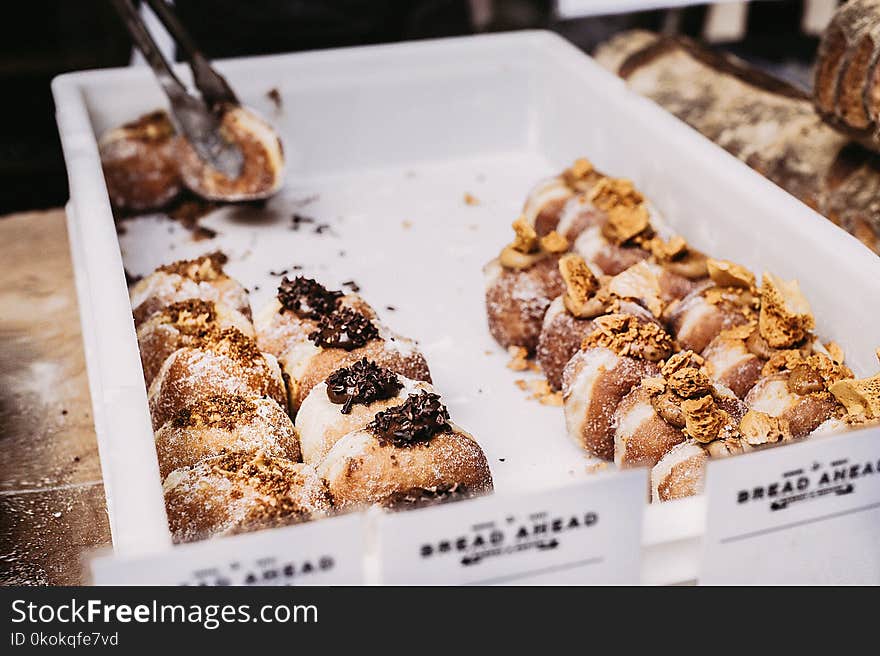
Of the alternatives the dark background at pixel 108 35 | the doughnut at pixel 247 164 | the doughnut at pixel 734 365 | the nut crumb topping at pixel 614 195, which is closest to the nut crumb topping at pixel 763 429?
the doughnut at pixel 734 365

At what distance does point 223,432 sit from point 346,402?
19 cm

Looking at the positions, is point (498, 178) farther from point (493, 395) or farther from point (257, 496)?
point (257, 496)

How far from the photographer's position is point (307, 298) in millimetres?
1918

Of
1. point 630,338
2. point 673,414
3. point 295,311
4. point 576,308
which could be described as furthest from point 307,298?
point 673,414

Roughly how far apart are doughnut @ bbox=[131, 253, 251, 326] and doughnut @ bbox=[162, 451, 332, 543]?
626mm

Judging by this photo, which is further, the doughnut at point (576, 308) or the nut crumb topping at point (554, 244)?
the nut crumb topping at point (554, 244)

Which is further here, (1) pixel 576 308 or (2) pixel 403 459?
(1) pixel 576 308

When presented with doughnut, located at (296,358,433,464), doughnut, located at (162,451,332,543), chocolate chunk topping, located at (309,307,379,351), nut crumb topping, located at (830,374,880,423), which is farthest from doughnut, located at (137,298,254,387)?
nut crumb topping, located at (830,374,880,423)

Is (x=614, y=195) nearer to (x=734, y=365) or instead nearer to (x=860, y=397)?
(x=734, y=365)

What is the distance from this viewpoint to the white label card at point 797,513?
1084 millimetres

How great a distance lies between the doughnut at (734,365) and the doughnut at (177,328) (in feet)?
2.83

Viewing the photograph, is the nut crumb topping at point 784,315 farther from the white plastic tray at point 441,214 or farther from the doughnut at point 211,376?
the doughnut at point 211,376

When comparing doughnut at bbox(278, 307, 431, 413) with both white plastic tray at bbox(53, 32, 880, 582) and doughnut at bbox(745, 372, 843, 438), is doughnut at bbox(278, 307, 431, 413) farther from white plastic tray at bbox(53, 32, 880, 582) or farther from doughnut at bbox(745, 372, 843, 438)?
doughnut at bbox(745, 372, 843, 438)
